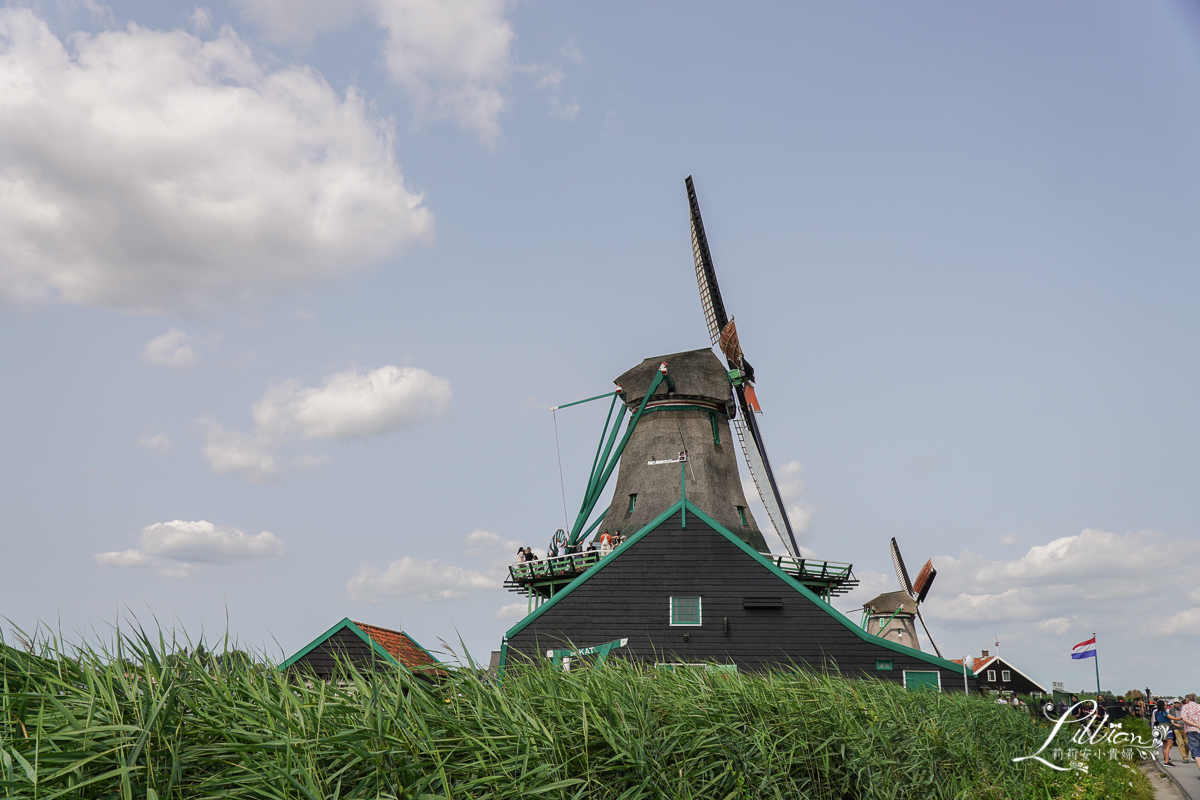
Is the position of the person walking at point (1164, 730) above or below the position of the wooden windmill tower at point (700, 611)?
below

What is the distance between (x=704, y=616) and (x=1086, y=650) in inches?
647

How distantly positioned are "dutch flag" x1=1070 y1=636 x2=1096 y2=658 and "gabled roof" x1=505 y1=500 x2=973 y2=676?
12133 millimetres

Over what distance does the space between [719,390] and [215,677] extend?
23218mm

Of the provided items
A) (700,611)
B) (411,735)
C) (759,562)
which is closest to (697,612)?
(700,611)

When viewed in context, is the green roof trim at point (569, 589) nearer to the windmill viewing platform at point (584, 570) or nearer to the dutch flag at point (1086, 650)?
the windmill viewing platform at point (584, 570)

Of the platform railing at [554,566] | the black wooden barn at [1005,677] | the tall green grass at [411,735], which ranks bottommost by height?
the black wooden barn at [1005,677]

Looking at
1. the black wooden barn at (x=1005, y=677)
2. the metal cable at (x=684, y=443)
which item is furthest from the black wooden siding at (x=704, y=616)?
the black wooden barn at (x=1005, y=677)

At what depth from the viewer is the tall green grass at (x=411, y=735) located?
4602 millimetres

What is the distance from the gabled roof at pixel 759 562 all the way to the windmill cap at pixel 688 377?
25.3 ft

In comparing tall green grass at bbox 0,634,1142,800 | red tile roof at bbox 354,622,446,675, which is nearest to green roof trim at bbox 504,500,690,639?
red tile roof at bbox 354,622,446,675

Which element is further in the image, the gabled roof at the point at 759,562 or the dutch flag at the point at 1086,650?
the dutch flag at the point at 1086,650

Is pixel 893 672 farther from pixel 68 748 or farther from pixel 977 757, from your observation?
pixel 68 748

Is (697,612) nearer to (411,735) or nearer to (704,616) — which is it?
(704,616)

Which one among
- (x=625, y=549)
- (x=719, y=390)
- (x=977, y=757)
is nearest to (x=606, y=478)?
(x=719, y=390)
